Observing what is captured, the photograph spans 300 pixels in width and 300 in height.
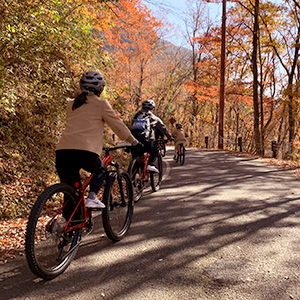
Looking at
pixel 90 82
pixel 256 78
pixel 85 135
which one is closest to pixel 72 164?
pixel 85 135

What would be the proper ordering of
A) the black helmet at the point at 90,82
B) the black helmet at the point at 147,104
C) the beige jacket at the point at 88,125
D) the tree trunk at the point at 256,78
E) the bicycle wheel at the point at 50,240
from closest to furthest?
the bicycle wheel at the point at 50,240 < the beige jacket at the point at 88,125 < the black helmet at the point at 90,82 < the black helmet at the point at 147,104 < the tree trunk at the point at 256,78

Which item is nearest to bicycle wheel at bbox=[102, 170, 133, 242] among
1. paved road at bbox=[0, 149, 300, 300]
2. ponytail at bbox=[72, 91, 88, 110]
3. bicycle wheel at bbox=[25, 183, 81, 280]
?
paved road at bbox=[0, 149, 300, 300]

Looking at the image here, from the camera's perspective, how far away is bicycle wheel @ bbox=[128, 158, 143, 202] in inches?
231

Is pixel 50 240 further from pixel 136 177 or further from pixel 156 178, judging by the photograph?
pixel 156 178

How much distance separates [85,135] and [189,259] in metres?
1.91

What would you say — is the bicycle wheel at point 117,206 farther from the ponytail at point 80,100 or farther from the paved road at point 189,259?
the ponytail at point 80,100

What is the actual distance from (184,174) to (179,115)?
3950cm

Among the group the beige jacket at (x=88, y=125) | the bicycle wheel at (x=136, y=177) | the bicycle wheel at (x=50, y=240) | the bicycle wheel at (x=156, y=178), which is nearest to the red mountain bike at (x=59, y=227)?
the bicycle wheel at (x=50, y=240)

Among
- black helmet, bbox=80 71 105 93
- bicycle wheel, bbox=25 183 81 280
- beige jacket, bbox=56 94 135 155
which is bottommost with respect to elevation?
bicycle wheel, bbox=25 183 81 280

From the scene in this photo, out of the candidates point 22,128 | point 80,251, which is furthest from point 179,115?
point 80,251

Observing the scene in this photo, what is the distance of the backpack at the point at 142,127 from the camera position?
6.24 meters

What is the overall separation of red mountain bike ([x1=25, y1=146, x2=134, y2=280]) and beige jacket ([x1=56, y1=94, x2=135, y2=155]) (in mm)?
480

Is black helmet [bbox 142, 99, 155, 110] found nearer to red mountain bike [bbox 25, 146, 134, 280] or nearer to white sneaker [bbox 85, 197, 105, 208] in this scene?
red mountain bike [bbox 25, 146, 134, 280]

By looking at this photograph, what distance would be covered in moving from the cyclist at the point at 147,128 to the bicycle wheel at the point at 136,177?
354 mm
